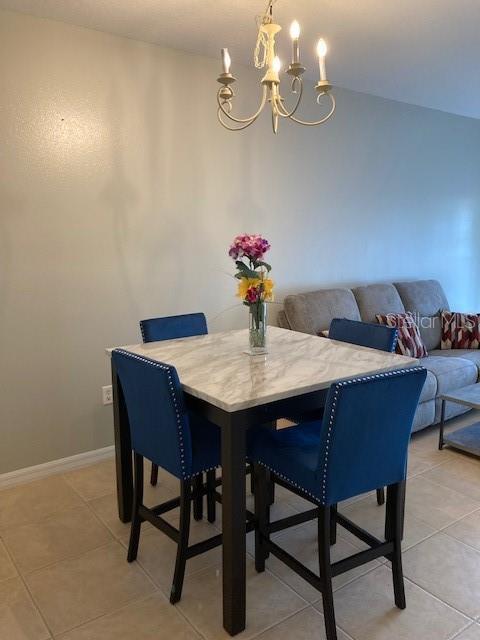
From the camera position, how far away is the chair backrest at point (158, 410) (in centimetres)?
177

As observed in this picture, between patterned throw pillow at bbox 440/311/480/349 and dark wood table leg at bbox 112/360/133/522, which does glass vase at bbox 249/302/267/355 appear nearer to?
dark wood table leg at bbox 112/360/133/522

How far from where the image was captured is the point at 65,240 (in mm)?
2842

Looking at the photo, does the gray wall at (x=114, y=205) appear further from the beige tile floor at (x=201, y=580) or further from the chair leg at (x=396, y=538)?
the chair leg at (x=396, y=538)

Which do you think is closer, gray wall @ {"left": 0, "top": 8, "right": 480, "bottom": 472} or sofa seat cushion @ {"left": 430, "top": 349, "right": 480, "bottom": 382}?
gray wall @ {"left": 0, "top": 8, "right": 480, "bottom": 472}

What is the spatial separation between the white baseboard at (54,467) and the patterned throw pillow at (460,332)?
286 cm

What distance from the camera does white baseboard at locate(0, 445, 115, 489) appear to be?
283 centimetres

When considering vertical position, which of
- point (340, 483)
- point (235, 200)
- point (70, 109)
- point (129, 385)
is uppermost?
point (70, 109)

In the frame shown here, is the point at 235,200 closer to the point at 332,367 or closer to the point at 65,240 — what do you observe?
the point at 65,240

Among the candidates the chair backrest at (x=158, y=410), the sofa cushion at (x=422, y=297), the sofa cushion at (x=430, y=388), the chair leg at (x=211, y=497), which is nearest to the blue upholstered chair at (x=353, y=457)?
the chair backrest at (x=158, y=410)

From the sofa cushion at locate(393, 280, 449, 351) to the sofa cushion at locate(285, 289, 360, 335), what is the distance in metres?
0.74

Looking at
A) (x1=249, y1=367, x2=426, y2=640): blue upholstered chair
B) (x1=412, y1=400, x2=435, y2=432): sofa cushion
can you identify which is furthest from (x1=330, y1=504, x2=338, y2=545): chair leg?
(x1=412, y1=400, x2=435, y2=432): sofa cushion

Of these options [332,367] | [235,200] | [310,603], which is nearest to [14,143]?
[235,200]

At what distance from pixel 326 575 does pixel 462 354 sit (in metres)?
2.80

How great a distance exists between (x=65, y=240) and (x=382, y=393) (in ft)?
6.58
